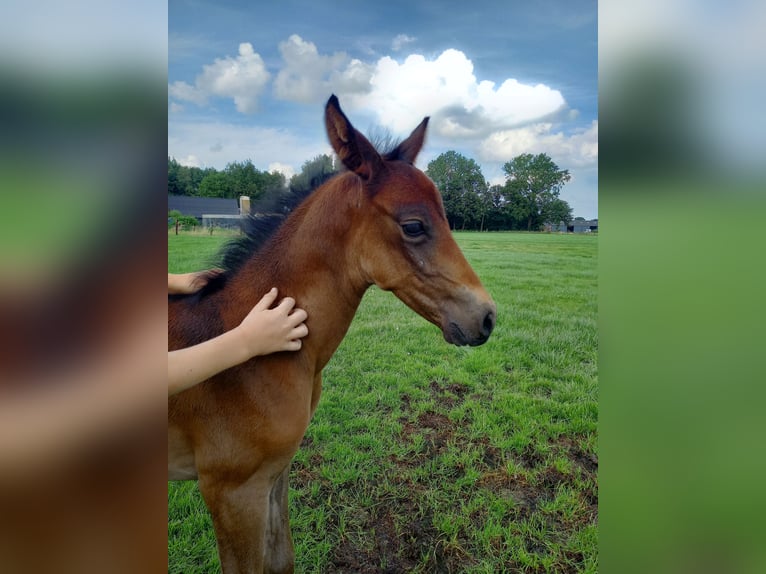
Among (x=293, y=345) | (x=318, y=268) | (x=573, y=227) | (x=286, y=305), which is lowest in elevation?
(x=293, y=345)

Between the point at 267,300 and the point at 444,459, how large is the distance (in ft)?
5.15

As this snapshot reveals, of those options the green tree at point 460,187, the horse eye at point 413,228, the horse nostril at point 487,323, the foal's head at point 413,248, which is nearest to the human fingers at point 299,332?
the foal's head at point 413,248

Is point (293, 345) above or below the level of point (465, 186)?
below

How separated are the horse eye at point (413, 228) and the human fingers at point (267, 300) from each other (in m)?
0.41

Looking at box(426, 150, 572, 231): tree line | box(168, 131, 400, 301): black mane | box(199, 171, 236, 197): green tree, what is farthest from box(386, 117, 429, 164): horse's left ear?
box(199, 171, 236, 197): green tree

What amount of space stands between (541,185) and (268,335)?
259cm

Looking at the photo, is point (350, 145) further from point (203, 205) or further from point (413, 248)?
point (203, 205)

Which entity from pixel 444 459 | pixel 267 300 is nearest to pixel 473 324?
pixel 267 300

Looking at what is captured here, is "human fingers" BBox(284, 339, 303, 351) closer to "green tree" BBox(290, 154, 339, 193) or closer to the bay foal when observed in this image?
the bay foal

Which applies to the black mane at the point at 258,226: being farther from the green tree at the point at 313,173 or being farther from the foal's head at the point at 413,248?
the foal's head at the point at 413,248

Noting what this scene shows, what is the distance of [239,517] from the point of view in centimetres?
114

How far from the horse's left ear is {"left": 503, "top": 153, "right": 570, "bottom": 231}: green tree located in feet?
5.79

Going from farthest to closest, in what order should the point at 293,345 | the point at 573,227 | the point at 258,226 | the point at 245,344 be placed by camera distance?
the point at 573,227 < the point at 258,226 < the point at 293,345 < the point at 245,344

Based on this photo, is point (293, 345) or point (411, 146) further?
point (411, 146)
